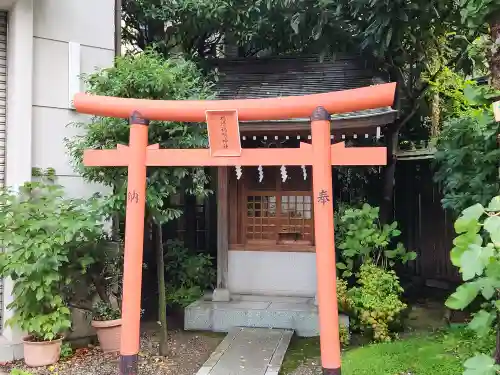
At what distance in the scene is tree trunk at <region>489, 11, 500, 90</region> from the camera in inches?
175

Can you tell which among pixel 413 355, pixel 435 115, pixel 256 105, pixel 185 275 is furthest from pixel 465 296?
pixel 435 115

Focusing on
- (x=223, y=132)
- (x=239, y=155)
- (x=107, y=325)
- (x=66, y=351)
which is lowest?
(x=66, y=351)

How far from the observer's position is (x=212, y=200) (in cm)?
1129

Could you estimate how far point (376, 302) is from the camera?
7.03 meters

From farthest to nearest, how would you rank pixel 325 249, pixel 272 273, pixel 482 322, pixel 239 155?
pixel 272 273 → pixel 239 155 → pixel 325 249 → pixel 482 322

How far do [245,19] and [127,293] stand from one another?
23.0 feet

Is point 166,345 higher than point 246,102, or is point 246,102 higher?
point 246,102

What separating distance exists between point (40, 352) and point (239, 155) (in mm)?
3767

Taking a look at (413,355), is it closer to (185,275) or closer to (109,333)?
(109,333)

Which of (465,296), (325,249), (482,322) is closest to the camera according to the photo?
(465,296)

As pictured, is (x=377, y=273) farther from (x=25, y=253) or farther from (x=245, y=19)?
(x=245, y=19)

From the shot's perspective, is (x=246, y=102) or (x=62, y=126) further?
(x=62, y=126)

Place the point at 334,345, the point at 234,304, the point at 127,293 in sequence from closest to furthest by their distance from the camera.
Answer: the point at 334,345, the point at 127,293, the point at 234,304

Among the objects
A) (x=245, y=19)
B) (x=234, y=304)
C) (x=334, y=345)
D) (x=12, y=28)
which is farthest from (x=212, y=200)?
(x=334, y=345)
